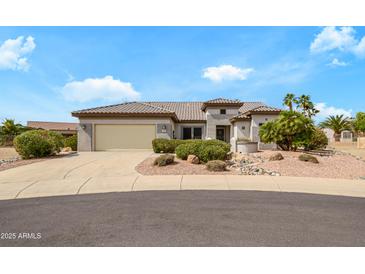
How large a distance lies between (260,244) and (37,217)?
493cm

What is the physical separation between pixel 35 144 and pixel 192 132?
629 inches

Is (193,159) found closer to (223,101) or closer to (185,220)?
(185,220)

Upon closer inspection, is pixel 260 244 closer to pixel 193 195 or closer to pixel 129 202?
pixel 193 195

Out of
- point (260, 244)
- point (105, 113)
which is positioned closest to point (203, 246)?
point (260, 244)

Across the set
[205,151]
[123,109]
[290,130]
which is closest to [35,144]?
[123,109]

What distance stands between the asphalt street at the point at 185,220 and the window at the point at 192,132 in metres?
19.5

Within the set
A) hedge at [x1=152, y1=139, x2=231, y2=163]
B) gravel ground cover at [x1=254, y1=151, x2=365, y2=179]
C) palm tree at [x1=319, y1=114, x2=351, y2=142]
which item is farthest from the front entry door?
palm tree at [x1=319, y1=114, x2=351, y2=142]

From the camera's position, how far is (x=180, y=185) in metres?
8.23

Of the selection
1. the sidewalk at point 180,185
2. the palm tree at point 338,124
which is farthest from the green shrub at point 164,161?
the palm tree at point 338,124

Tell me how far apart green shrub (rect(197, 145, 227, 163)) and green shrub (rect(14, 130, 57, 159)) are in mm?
10829

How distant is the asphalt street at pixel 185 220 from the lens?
4.09m

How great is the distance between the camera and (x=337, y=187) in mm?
8047

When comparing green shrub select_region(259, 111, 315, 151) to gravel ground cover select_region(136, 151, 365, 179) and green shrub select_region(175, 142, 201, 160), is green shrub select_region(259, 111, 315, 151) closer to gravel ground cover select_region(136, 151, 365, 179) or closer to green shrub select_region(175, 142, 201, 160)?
gravel ground cover select_region(136, 151, 365, 179)

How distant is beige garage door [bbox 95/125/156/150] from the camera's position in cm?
2030
